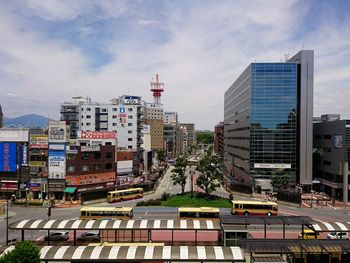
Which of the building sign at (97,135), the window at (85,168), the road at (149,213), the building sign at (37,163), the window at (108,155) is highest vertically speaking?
the building sign at (97,135)

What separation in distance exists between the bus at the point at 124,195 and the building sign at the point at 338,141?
4774cm

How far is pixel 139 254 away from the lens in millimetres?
29812

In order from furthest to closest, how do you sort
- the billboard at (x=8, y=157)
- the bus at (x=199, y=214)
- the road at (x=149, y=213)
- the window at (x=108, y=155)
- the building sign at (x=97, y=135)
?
the building sign at (x=97, y=135), the window at (x=108, y=155), the billboard at (x=8, y=157), the road at (x=149, y=213), the bus at (x=199, y=214)

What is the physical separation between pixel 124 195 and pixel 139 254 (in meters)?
46.8

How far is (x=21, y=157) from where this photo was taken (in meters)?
75.9

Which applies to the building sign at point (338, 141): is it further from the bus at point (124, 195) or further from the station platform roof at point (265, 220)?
the bus at point (124, 195)

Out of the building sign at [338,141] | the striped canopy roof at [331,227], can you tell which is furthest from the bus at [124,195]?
the building sign at [338,141]

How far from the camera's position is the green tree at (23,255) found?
24.9m

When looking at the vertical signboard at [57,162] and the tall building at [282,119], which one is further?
the tall building at [282,119]

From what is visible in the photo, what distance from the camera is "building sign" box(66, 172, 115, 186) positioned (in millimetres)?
74750

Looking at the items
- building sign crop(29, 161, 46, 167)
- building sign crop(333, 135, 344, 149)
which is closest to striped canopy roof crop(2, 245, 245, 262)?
building sign crop(29, 161, 46, 167)

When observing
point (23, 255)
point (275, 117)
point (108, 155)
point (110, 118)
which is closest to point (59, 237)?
point (23, 255)

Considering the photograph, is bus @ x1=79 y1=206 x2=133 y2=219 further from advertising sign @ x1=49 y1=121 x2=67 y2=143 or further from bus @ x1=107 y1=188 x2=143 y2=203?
advertising sign @ x1=49 y1=121 x2=67 y2=143

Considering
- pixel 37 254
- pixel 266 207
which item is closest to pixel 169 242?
pixel 37 254
